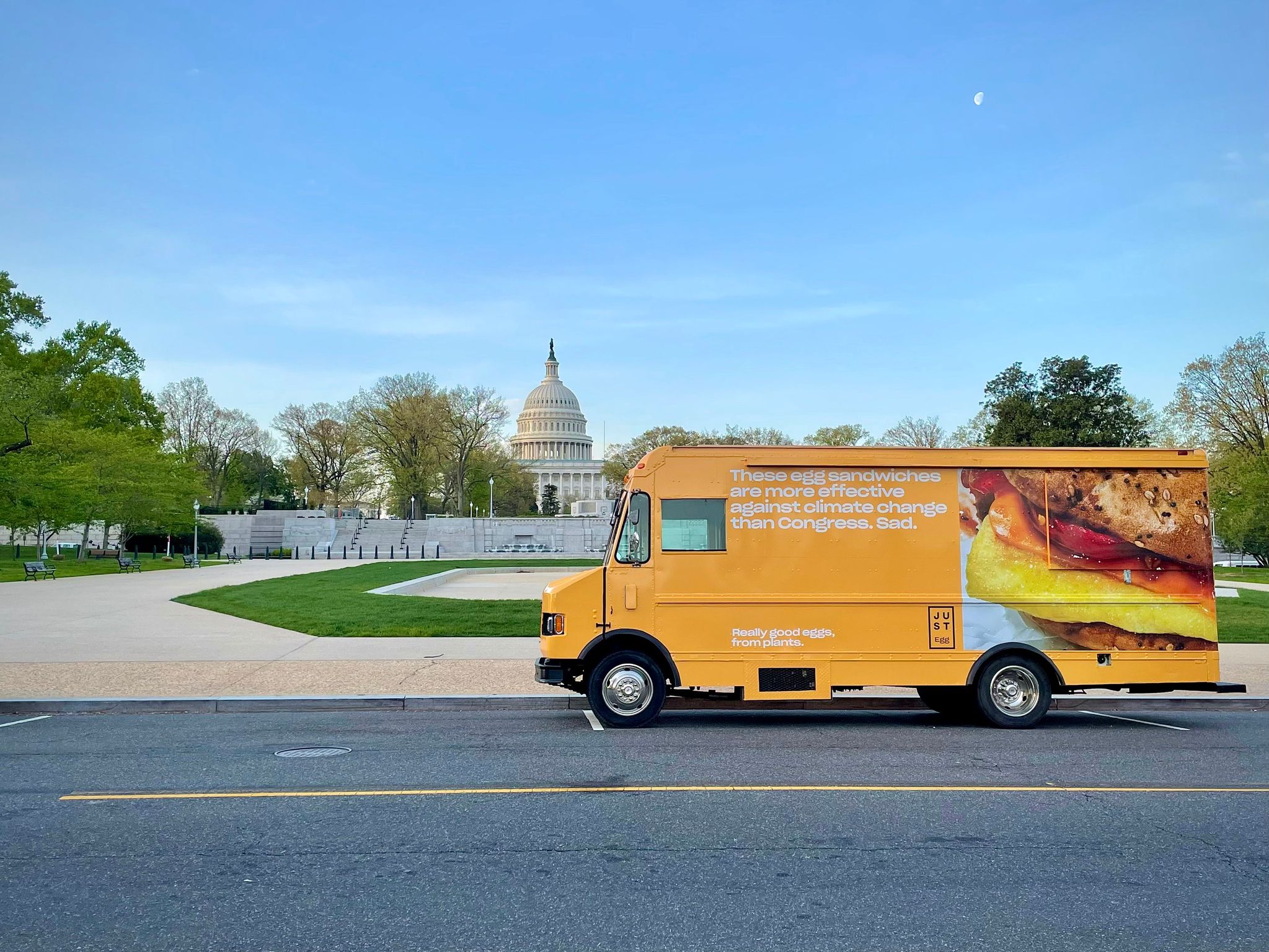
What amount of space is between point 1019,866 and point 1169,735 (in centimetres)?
579

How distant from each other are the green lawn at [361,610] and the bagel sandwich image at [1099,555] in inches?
240

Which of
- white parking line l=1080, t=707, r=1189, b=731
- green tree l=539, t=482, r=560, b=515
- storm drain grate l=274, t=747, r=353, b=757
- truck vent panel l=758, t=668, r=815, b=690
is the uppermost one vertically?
green tree l=539, t=482, r=560, b=515

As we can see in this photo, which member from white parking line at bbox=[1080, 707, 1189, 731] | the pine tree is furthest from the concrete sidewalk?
the pine tree

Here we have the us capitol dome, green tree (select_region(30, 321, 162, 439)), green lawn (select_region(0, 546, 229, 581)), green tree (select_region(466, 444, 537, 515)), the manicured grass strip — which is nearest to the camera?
the manicured grass strip

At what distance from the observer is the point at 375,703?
A: 12.0 meters

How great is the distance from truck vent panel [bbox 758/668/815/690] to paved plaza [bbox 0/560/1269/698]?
3033mm

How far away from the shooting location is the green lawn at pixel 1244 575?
39.4 meters

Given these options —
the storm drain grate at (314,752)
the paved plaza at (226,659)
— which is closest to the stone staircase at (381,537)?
the paved plaza at (226,659)

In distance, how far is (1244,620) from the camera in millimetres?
20953

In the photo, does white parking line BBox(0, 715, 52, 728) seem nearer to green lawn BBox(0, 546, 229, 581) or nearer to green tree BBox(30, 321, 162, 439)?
green lawn BBox(0, 546, 229, 581)

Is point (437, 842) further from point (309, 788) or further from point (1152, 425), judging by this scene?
point (1152, 425)

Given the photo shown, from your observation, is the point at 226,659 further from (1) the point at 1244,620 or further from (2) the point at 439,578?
(2) the point at 439,578

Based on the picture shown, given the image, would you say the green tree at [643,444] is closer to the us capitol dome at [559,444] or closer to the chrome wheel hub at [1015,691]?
the us capitol dome at [559,444]

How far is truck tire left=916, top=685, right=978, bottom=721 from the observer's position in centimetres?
1137
